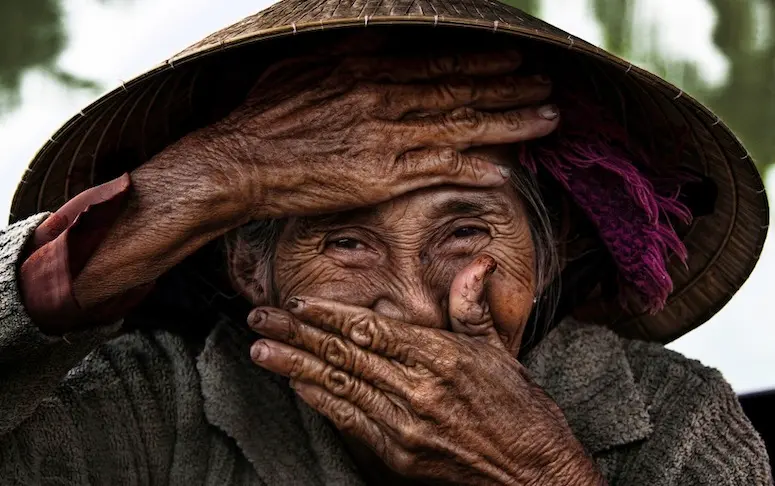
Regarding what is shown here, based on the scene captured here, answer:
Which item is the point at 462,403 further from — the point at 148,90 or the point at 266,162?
the point at 148,90

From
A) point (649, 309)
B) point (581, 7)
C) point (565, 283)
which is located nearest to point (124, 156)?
point (565, 283)

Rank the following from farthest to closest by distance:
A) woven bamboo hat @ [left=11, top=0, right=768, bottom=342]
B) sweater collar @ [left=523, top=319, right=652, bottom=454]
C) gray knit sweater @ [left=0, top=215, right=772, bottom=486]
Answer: sweater collar @ [left=523, top=319, right=652, bottom=454] → gray knit sweater @ [left=0, top=215, right=772, bottom=486] → woven bamboo hat @ [left=11, top=0, right=768, bottom=342]

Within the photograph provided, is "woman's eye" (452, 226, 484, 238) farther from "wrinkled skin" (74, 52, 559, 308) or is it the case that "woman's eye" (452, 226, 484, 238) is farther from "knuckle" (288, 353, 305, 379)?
"knuckle" (288, 353, 305, 379)

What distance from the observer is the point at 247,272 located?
265cm

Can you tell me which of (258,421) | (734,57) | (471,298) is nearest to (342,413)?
(471,298)

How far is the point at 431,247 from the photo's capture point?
2.40 metres

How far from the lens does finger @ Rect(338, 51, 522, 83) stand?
2295mm

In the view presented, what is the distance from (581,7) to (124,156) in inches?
84.3

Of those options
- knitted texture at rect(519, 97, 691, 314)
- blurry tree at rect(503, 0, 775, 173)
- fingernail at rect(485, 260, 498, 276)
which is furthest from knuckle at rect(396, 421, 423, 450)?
blurry tree at rect(503, 0, 775, 173)

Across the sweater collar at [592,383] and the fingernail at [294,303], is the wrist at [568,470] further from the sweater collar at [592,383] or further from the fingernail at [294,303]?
the fingernail at [294,303]

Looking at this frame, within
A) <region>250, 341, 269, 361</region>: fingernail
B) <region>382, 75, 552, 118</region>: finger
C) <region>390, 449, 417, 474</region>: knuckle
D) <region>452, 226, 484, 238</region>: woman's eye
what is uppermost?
<region>382, 75, 552, 118</region>: finger

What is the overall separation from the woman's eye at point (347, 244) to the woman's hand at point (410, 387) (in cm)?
21

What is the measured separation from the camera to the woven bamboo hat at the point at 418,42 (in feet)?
7.32

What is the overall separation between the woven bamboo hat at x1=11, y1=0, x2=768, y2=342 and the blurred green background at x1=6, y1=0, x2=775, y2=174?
4.96 ft
